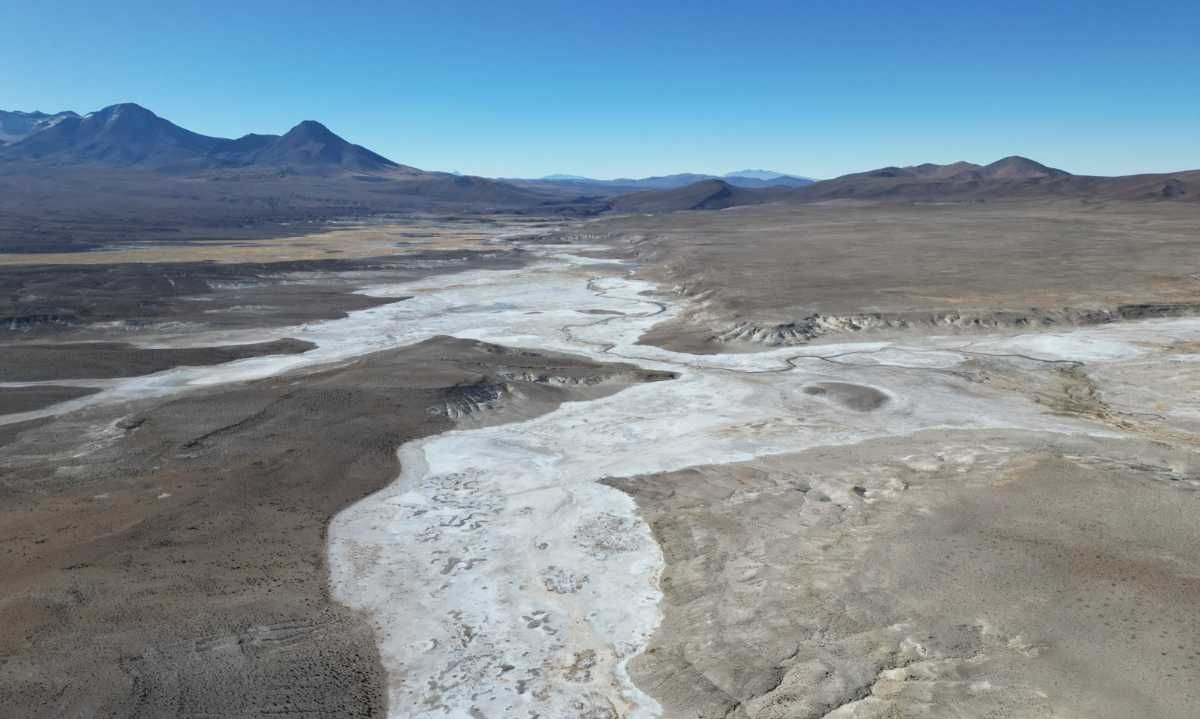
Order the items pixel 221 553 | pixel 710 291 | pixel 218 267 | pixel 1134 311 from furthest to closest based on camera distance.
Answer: pixel 218 267 → pixel 710 291 → pixel 1134 311 → pixel 221 553

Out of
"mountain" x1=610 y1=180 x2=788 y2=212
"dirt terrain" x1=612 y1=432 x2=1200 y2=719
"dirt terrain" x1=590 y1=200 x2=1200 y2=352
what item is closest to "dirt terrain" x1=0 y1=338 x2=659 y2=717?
"dirt terrain" x1=612 y1=432 x2=1200 y2=719

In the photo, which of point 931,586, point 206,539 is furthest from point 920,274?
Result: point 206,539

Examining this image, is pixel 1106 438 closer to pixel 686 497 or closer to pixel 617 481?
pixel 686 497

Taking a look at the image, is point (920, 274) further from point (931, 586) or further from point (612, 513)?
point (931, 586)

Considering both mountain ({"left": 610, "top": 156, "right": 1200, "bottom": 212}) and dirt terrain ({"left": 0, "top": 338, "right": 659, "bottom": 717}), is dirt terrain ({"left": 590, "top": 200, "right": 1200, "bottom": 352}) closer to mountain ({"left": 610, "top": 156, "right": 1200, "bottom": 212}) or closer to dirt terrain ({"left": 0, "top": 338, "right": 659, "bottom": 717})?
dirt terrain ({"left": 0, "top": 338, "right": 659, "bottom": 717})

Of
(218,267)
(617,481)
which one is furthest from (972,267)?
(218,267)

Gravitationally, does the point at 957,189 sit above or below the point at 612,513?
above
